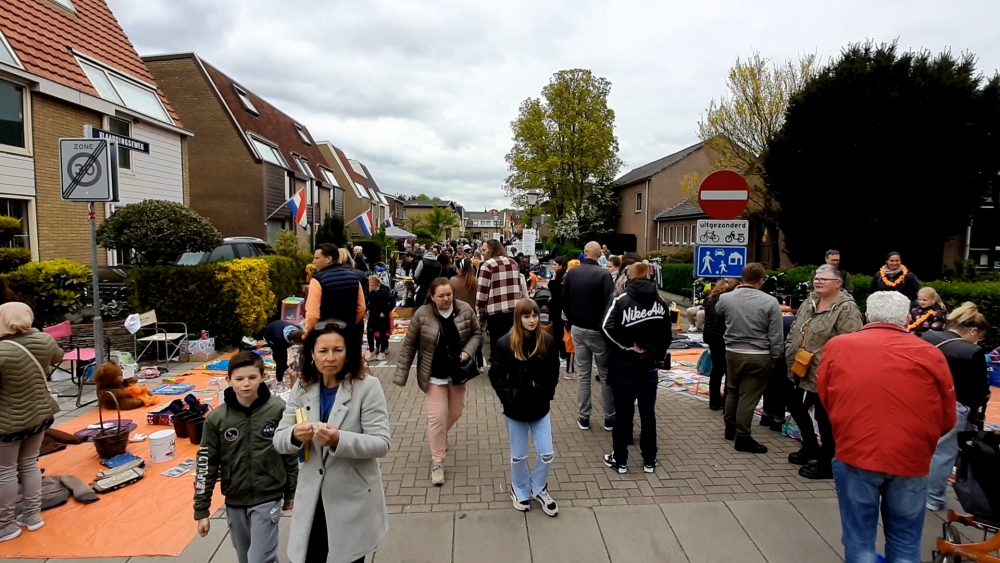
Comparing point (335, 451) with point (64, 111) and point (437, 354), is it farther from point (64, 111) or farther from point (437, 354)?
point (64, 111)

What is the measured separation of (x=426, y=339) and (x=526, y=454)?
130cm

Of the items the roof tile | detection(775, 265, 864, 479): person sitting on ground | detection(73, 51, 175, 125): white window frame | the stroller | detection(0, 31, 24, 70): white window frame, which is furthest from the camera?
detection(73, 51, 175, 125): white window frame

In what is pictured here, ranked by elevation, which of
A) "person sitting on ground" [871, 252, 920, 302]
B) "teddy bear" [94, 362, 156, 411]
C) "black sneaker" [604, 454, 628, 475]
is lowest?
"black sneaker" [604, 454, 628, 475]

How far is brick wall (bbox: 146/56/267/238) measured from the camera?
2480 centimetres

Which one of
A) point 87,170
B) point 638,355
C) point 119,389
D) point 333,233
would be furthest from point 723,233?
point 333,233

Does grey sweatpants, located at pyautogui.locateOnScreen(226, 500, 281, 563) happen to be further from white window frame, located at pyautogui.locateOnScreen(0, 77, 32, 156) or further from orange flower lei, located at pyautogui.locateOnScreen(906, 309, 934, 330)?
white window frame, located at pyautogui.locateOnScreen(0, 77, 32, 156)

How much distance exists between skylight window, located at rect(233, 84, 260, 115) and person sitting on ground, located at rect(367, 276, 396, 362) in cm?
2286

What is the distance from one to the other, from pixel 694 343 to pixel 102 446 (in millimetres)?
10016

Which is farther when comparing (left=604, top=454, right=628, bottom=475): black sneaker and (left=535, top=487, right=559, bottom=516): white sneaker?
(left=604, top=454, right=628, bottom=475): black sneaker

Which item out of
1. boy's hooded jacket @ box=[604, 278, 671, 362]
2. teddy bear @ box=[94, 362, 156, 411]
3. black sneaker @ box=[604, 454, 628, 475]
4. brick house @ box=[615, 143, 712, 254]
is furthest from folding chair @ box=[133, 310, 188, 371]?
brick house @ box=[615, 143, 712, 254]

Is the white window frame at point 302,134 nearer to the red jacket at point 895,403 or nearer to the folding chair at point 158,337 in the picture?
the folding chair at point 158,337

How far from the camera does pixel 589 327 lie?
593 centimetres

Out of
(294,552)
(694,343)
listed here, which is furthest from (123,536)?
(694,343)

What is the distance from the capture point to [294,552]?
8.88 ft
